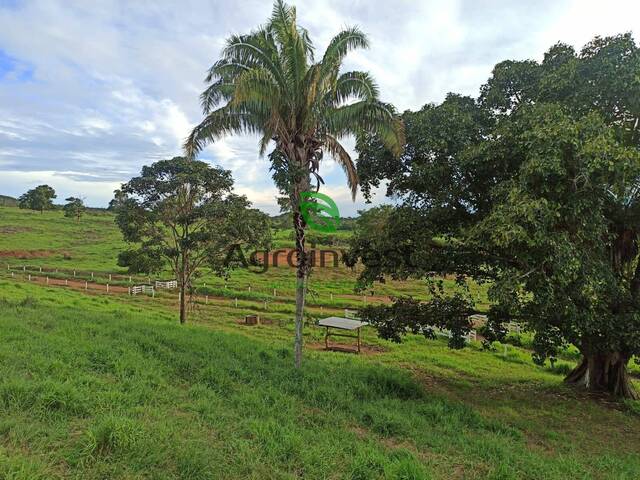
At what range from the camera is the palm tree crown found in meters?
9.10

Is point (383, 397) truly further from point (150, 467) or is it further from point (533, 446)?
point (150, 467)

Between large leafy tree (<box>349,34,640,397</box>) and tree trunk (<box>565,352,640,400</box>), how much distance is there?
1.3 inches

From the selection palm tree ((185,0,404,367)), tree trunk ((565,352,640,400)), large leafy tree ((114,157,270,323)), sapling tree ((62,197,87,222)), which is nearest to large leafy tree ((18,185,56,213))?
sapling tree ((62,197,87,222))

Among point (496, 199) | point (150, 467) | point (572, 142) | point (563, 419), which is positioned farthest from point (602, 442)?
point (150, 467)

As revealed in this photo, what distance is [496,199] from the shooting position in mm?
8445

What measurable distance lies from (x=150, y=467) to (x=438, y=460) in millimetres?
4046

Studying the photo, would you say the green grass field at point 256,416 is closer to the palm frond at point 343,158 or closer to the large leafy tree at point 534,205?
the large leafy tree at point 534,205

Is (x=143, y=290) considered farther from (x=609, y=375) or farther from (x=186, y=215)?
(x=609, y=375)

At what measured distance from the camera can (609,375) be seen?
12.2 metres

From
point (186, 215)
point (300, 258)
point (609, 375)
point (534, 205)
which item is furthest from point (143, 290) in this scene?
point (534, 205)

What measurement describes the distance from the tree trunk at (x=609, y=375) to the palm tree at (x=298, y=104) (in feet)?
30.8

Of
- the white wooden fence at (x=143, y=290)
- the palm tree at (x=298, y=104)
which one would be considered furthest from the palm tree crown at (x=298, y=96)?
the white wooden fence at (x=143, y=290)

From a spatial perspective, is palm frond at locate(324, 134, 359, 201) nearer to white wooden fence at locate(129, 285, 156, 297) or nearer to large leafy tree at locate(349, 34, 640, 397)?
large leafy tree at locate(349, 34, 640, 397)

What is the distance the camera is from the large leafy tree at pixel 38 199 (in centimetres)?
8281
